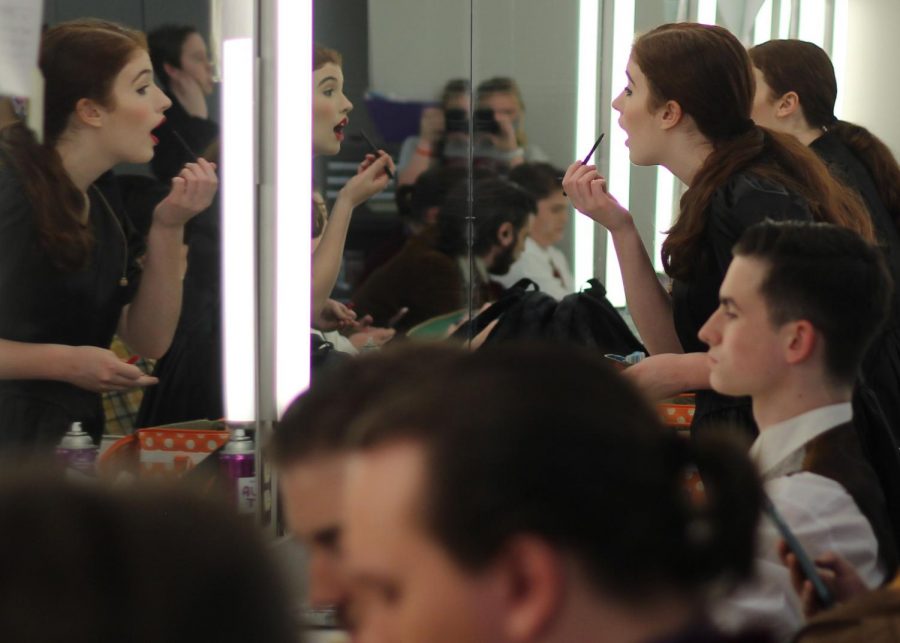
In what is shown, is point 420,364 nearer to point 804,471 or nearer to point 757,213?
point 804,471

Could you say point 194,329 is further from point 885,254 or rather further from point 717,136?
point 885,254

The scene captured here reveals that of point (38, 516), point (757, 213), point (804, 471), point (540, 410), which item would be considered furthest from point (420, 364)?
point (757, 213)

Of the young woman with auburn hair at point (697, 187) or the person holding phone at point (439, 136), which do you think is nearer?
the young woman with auburn hair at point (697, 187)

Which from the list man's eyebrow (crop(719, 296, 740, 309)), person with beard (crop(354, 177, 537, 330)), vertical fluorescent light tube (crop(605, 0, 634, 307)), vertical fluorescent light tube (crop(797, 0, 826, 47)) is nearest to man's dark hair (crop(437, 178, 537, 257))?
person with beard (crop(354, 177, 537, 330))

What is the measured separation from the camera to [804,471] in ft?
3.53

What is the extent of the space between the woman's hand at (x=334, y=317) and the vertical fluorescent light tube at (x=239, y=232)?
0.09 metres

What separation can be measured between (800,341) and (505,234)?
67cm

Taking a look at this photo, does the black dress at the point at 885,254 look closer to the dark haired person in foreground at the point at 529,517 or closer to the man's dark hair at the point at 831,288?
the man's dark hair at the point at 831,288

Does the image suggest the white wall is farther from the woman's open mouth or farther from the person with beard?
the woman's open mouth

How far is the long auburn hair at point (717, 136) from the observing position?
1.38 m

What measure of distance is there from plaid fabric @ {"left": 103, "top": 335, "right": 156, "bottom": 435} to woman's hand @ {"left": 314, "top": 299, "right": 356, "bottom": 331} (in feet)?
0.73

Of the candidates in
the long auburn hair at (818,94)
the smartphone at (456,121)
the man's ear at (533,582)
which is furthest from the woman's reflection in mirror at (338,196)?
the man's ear at (533,582)

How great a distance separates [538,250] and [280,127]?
444 millimetres

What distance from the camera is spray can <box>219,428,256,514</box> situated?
146 cm
